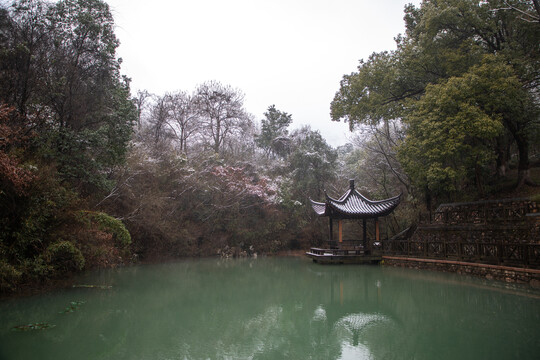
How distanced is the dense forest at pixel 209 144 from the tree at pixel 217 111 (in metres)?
0.08

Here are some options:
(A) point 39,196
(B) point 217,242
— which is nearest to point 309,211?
(B) point 217,242

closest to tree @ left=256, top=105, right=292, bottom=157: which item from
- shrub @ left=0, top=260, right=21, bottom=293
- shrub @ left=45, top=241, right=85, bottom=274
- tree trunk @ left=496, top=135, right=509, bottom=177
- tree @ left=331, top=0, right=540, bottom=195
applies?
tree @ left=331, top=0, right=540, bottom=195

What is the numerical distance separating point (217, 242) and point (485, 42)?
13.5 metres

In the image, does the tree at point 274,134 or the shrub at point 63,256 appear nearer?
the shrub at point 63,256

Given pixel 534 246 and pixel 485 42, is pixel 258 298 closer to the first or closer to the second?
pixel 534 246

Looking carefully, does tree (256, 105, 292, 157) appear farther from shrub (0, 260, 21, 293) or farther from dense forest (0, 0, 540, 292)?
shrub (0, 260, 21, 293)

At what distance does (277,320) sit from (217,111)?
14.3 metres

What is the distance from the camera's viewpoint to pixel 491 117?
10.1 meters

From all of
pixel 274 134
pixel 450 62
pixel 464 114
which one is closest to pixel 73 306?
pixel 464 114

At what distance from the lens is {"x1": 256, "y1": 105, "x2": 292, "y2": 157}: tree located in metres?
21.8

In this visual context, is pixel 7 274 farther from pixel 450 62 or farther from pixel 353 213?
pixel 450 62

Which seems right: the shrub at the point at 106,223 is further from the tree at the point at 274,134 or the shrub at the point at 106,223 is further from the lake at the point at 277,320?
the tree at the point at 274,134

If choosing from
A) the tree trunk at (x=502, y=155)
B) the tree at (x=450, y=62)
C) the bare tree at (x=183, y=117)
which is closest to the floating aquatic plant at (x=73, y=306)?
the tree at (x=450, y=62)

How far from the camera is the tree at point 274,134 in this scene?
21.8 metres
